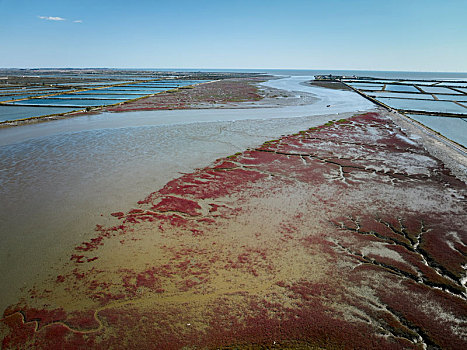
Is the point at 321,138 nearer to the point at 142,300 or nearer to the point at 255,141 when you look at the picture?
the point at 255,141

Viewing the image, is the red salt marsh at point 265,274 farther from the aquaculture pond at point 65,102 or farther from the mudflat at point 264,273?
the aquaculture pond at point 65,102

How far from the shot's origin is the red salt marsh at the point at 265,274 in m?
6.03

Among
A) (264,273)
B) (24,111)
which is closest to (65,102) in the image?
(24,111)

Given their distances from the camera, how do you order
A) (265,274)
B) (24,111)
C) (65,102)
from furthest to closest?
(65,102), (24,111), (265,274)

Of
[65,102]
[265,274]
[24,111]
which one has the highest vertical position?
[65,102]

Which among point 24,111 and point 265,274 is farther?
point 24,111

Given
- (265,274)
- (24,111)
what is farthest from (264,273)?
(24,111)

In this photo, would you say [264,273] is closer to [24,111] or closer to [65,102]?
[24,111]

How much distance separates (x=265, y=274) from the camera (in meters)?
7.72

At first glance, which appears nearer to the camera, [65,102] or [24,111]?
[24,111]

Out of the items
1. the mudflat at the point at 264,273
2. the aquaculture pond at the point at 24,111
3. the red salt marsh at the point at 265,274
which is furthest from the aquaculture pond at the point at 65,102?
the red salt marsh at the point at 265,274

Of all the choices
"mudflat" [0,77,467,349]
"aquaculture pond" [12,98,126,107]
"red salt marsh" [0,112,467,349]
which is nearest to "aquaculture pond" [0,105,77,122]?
"aquaculture pond" [12,98,126,107]

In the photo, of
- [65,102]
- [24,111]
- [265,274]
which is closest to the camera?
[265,274]

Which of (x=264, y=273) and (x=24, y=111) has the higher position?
(x=24, y=111)
